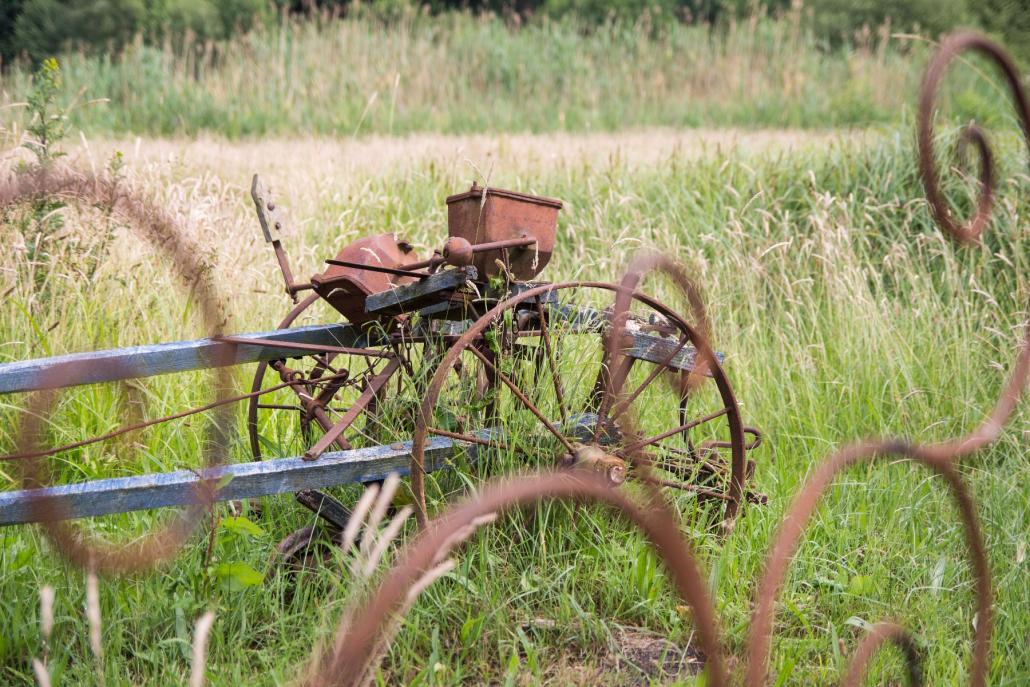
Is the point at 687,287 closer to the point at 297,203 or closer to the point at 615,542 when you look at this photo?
the point at 615,542

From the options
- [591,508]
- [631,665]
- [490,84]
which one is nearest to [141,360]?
[591,508]

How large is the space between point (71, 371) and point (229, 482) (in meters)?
0.47

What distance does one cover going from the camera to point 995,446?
4.23m

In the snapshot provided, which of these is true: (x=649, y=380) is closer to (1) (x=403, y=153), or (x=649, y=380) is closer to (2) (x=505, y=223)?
(2) (x=505, y=223)

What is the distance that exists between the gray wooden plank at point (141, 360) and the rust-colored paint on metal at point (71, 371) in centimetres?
A: 2

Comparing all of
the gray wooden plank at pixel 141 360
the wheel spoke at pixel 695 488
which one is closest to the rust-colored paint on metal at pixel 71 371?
the gray wooden plank at pixel 141 360

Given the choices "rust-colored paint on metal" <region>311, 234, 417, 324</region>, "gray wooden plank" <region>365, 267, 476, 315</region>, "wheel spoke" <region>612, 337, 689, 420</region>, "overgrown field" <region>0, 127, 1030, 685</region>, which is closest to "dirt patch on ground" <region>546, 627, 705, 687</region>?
"overgrown field" <region>0, 127, 1030, 685</region>

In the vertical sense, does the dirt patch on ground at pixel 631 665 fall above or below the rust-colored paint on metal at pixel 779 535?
below

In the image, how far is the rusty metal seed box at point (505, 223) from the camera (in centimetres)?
291

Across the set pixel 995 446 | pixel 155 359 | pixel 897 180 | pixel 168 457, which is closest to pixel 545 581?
pixel 155 359

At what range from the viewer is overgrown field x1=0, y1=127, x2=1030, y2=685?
2.68 metres

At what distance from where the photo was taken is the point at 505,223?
293cm

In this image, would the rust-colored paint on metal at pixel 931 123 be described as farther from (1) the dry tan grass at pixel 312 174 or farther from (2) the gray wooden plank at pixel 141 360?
(1) the dry tan grass at pixel 312 174

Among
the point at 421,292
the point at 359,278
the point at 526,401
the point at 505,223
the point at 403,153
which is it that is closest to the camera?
the point at 526,401
